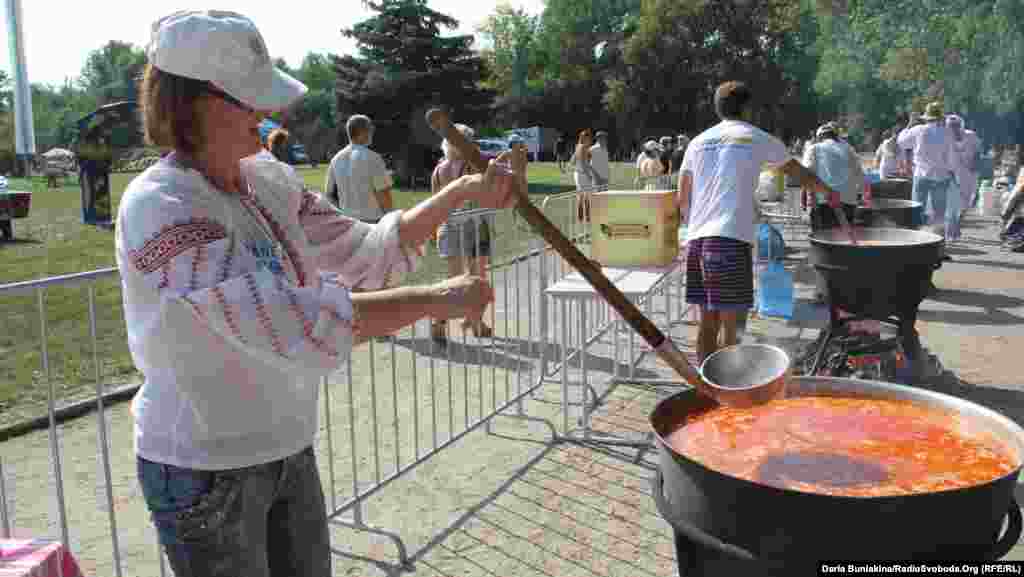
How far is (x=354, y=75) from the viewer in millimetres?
32062

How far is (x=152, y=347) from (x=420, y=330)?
21.7 ft

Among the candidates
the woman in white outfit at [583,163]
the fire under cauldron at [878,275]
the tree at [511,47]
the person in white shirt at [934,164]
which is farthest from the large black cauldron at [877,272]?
the tree at [511,47]

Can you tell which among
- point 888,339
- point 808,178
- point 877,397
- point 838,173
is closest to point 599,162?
point 838,173

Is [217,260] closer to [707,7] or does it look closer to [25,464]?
[25,464]

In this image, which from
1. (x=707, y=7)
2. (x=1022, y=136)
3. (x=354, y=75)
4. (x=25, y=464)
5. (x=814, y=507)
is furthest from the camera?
(x=707, y=7)

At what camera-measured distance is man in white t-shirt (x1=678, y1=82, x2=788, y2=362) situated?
5.34m

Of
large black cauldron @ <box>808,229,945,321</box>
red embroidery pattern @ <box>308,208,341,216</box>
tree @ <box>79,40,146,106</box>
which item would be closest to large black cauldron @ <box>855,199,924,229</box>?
large black cauldron @ <box>808,229,945,321</box>

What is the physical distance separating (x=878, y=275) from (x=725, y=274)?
38.0 inches

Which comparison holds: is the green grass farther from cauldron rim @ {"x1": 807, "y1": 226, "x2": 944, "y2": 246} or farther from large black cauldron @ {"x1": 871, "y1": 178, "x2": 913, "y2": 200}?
large black cauldron @ {"x1": 871, "y1": 178, "x2": 913, "y2": 200}

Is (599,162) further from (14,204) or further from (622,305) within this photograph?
(622,305)

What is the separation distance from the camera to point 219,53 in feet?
5.04

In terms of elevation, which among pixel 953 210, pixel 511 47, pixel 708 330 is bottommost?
pixel 708 330

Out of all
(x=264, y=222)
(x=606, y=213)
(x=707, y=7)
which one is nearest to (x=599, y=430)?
(x=606, y=213)

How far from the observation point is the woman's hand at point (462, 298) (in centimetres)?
172
